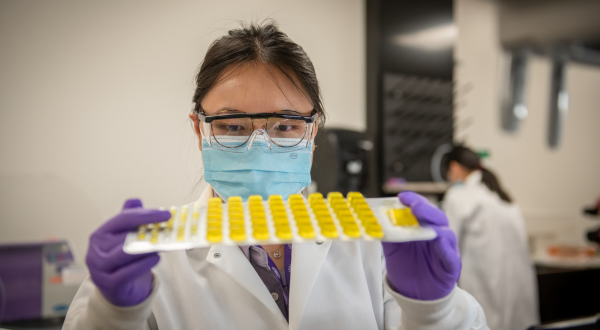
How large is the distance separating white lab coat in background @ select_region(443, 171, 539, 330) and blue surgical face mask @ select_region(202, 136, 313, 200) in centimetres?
212

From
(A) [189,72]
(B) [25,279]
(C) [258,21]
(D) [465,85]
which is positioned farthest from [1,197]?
(D) [465,85]

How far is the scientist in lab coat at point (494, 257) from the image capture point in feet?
8.63

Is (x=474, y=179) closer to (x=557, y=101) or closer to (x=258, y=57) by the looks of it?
(x=557, y=101)

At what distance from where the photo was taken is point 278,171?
932 millimetres

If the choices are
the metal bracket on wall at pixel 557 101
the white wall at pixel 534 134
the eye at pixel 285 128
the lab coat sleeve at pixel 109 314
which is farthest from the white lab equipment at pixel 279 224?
the metal bracket on wall at pixel 557 101

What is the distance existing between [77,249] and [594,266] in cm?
367

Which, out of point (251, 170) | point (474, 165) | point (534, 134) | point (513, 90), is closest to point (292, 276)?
point (251, 170)

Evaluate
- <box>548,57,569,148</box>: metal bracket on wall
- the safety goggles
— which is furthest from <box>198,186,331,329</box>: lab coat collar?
<box>548,57,569,148</box>: metal bracket on wall

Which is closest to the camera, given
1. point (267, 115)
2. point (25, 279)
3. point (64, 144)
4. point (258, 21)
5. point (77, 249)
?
point (267, 115)

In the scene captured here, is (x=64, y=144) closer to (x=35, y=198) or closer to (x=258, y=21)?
(x=35, y=198)

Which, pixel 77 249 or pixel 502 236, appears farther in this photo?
pixel 502 236

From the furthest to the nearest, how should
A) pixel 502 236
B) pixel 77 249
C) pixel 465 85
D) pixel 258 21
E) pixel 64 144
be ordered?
pixel 465 85 < pixel 502 236 < pixel 77 249 < pixel 64 144 < pixel 258 21

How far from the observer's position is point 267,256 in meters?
0.92

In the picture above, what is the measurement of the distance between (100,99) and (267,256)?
0.92 m
